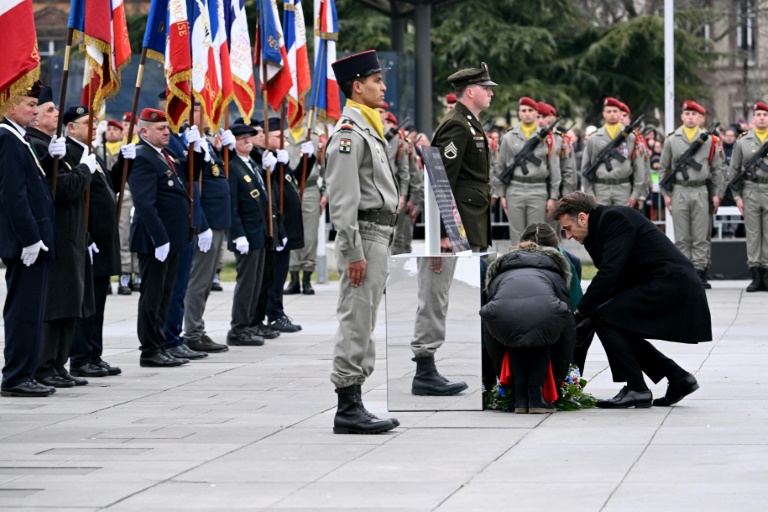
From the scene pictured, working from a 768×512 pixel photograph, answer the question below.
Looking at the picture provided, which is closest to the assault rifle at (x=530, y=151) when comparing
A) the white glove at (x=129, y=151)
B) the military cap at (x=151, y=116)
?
the military cap at (x=151, y=116)

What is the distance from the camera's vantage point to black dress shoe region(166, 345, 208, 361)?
13.0 meters

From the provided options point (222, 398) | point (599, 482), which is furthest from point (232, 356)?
point (599, 482)

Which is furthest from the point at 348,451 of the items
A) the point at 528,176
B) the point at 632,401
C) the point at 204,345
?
the point at 528,176

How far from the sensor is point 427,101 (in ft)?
92.6

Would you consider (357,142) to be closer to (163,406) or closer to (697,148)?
(163,406)

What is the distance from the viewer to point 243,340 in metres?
14.1

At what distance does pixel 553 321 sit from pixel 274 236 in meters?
5.61

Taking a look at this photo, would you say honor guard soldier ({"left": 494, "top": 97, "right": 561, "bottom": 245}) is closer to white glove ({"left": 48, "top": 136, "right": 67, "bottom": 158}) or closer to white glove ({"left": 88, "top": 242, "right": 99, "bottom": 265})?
white glove ({"left": 88, "top": 242, "right": 99, "bottom": 265})

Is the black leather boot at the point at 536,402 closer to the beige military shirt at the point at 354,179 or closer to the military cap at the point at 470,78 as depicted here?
the beige military shirt at the point at 354,179

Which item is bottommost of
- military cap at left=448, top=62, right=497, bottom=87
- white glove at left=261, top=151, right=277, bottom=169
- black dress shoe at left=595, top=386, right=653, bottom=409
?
black dress shoe at left=595, top=386, right=653, bottom=409

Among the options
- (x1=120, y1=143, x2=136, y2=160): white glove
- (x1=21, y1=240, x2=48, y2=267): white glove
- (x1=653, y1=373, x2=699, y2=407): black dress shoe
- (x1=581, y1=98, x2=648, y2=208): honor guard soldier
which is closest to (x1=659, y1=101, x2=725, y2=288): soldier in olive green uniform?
(x1=581, y1=98, x2=648, y2=208): honor guard soldier

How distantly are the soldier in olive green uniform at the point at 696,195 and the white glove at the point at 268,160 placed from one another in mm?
7023

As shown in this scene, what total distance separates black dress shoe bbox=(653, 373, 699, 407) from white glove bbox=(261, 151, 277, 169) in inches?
223

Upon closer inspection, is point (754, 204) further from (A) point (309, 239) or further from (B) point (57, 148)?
(B) point (57, 148)
